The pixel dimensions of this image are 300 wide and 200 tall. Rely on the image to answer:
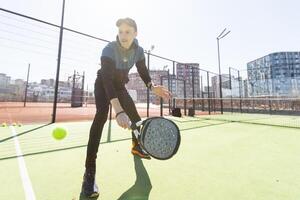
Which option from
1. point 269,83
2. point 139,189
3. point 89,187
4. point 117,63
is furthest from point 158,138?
point 269,83

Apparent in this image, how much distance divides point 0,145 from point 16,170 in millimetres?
1904

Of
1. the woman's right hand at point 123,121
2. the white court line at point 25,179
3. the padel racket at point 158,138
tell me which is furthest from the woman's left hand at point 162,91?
the white court line at point 25,179

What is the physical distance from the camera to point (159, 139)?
1573mm

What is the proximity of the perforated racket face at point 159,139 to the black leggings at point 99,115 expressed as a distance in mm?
559

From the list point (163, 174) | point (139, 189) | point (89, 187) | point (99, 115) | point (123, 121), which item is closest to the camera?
point (123, 121)

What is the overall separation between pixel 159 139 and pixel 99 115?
1016 mm

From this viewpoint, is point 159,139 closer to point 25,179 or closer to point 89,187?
point 89,187

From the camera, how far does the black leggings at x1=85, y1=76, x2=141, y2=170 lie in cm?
215

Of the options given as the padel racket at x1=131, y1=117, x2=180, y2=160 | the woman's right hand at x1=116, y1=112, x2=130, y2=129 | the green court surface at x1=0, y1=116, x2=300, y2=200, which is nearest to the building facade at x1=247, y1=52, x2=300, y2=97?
the green court surface at x1=0, y1=116, x2=300, y2=200

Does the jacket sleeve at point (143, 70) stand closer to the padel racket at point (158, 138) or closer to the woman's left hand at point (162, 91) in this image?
the woman's left hand at point (162, 91)

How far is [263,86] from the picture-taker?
31844 millimetres

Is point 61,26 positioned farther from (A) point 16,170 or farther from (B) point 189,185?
(B) point 189,185

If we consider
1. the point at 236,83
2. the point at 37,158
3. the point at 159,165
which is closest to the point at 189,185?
the point at 159,165

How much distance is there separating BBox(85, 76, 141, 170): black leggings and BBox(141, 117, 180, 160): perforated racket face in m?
0.56
